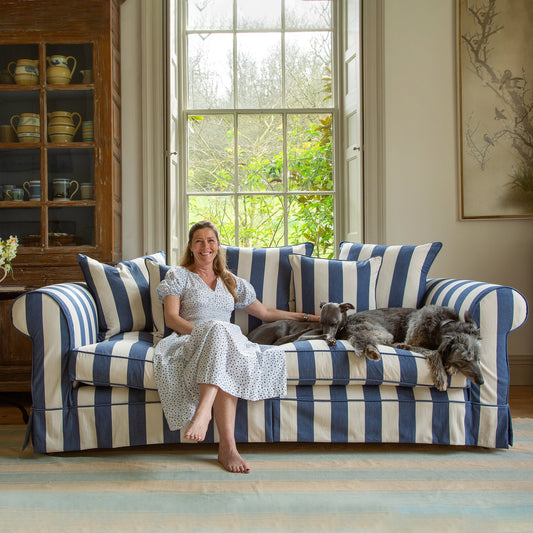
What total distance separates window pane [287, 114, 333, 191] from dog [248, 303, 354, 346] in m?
1.59

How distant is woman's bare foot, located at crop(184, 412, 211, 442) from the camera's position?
6.23 ft

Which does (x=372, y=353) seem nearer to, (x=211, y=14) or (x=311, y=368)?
(x=311, y=368)

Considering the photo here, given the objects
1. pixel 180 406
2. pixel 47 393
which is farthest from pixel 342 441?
pixel 47 393

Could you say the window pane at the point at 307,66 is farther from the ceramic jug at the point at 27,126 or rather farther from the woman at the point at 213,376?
the woman at the point at 213,376

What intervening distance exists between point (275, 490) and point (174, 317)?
2.89 feet

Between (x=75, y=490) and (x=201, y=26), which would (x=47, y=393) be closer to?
(x=75, y=490)

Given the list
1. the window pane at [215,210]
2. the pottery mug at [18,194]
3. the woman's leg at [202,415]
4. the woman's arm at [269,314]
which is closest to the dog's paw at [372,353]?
the woman's arm at [269,314]

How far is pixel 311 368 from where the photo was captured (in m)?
2.13

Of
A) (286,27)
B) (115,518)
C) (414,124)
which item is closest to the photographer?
(115,518)

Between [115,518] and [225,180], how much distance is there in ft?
8.67

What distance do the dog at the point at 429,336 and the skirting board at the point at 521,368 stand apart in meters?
1.52

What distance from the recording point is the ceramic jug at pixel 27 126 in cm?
335

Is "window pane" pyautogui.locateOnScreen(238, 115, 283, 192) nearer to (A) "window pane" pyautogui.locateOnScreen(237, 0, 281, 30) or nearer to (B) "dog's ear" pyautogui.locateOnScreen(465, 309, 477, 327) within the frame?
(A) "window pane" pyautogui.locateOnScreen(237, 0, 281, 30)

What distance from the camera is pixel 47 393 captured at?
83.5 inches
